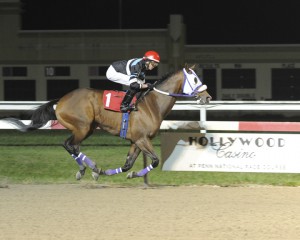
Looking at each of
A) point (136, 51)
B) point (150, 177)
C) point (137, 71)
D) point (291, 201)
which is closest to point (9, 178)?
point (150, 177)

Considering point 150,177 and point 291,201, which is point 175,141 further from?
point 291,201

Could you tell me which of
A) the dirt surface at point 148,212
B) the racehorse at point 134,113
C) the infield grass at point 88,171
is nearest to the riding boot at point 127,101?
the racehorse at point 134,113

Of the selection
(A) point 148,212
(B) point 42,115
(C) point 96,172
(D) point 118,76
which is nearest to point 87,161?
(C) point 96,172

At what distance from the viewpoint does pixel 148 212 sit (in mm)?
6770

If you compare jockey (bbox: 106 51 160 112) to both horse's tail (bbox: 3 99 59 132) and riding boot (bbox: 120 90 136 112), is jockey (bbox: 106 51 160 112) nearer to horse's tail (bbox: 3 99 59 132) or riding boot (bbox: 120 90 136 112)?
riding boot (bbox: 120 90 136 112)

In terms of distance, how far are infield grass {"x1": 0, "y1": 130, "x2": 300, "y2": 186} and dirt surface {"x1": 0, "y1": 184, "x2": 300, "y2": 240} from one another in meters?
0.62

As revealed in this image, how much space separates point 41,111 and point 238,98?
2378 centimetres

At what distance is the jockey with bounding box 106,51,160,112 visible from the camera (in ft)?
27.6

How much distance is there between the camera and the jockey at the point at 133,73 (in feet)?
27.6

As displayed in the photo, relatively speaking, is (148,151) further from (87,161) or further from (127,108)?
→ (87,161)

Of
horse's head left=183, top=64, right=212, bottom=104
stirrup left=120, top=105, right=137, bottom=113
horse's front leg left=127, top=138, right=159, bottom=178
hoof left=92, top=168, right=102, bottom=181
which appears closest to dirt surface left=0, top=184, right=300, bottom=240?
hoof left=92, top=168, right=102, bottom=181

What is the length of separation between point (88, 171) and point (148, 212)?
369 centimetres

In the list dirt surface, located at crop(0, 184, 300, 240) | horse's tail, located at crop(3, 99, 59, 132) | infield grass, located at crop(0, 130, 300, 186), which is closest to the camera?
dirt surface, located at crop(0, 184, 300, 240)

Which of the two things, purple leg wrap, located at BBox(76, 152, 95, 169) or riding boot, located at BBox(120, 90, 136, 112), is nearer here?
riding boot, located at BBox(120, 90, 136, 112)
